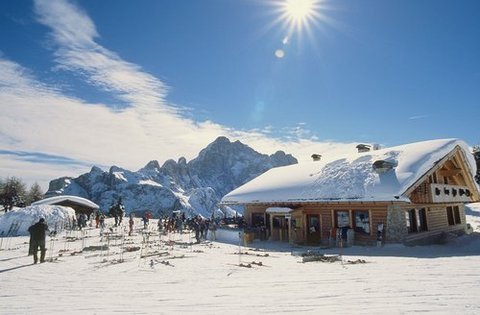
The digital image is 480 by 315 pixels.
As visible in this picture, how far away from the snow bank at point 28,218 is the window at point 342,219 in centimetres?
2245

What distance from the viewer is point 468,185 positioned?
28.9m

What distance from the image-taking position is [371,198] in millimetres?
20219

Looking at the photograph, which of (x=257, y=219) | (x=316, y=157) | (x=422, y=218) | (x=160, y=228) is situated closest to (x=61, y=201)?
(x=160, y=228)

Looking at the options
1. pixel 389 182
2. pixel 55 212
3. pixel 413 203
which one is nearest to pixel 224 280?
pixel 389 182

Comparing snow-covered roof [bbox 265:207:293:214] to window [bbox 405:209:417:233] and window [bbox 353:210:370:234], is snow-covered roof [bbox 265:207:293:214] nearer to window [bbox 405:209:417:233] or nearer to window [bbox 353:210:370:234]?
window [bbox 353:210:370:234]

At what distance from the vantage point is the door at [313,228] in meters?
23.5

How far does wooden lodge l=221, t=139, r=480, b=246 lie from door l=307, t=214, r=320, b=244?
0.03m

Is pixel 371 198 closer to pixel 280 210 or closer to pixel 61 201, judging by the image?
pixel 280 210

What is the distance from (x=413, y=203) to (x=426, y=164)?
2.47 meters

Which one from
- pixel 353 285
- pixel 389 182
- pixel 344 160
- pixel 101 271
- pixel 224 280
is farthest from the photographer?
pixel 344 160

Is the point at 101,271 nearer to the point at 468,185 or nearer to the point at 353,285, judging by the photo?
the point at 353,285

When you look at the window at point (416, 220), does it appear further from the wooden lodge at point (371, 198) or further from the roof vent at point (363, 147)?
the roof vent at point (363, 147)

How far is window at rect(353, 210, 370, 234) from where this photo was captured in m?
21.5

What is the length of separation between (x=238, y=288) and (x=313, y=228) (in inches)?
617
